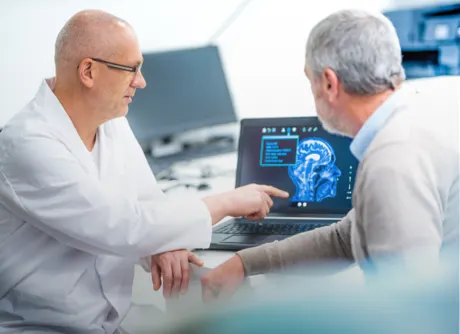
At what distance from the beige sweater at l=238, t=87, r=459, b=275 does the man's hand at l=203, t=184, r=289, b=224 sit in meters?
0.45

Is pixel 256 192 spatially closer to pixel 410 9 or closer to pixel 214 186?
pixel 214 186

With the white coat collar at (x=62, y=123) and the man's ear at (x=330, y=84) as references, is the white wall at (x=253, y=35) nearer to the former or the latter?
the white coat collar at (x=62, y=123)

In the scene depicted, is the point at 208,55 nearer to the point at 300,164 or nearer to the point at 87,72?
the point at 300,164

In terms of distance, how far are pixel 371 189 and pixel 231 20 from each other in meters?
2.24

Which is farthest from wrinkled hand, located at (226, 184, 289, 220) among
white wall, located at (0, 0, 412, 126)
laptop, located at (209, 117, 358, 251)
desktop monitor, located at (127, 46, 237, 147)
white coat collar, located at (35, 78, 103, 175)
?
white wall, located at (0, 0, 412, 126)

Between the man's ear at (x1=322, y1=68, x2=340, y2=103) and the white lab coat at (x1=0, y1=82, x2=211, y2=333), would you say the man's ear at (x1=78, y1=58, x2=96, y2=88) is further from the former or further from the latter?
the man's ear at (x1=322, y1=68, x2=340, y2=103)

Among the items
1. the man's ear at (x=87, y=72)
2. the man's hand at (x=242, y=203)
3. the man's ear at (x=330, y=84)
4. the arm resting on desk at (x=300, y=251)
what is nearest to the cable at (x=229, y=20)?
the man's hand at (x=242, y=203)

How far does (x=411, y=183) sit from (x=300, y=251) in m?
0.49

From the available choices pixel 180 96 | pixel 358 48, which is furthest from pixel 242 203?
pixel 180 96

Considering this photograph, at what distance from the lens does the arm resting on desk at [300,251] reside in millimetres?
1440

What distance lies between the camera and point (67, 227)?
1.35 m

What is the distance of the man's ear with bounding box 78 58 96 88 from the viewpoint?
1479mm

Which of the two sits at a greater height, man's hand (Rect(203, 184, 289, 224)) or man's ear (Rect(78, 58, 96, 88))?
man's ear (Rect(78, 58, 96, 88))

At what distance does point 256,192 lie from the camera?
5.44 feet
